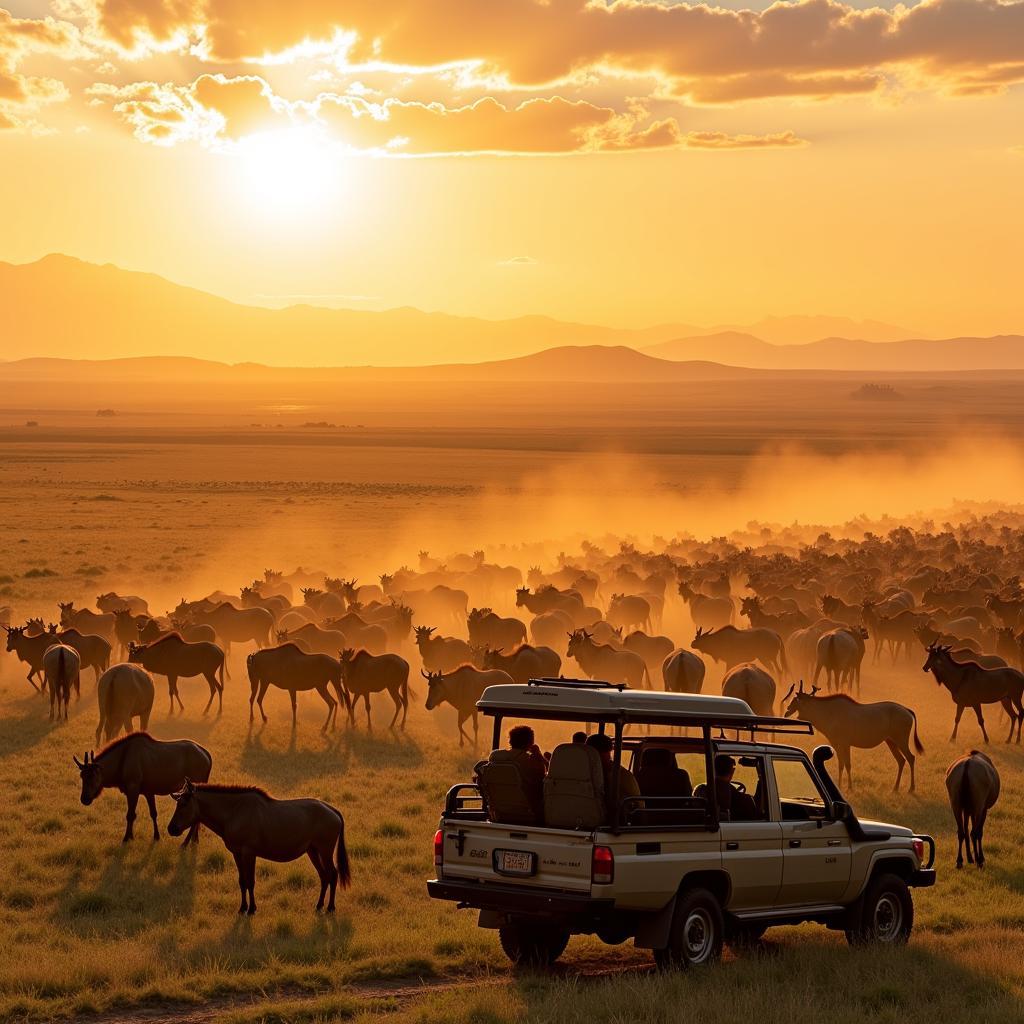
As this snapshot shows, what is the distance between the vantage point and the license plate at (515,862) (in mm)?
12250

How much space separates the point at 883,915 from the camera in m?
14.7

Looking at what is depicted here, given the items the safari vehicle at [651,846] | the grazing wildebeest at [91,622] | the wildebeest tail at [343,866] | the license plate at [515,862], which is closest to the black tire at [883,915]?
the safari vehicle at [651,846]

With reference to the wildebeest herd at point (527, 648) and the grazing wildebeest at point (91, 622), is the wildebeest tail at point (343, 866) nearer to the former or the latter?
the wildebeest herd at point (527, 648)

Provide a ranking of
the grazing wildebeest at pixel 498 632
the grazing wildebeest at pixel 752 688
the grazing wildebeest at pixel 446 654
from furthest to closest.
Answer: the grazing wildebeest at pixel 498 632, the grazing wildebeest at pixel 446 654, the grazing wildebeest at pixel 752 688

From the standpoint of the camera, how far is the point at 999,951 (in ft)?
45.8

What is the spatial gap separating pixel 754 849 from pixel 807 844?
2.50ft

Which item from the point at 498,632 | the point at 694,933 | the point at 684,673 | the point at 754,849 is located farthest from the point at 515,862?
the point at 498,632

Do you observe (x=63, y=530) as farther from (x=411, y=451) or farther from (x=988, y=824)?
(x=411, y=451)

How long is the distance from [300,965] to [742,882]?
4.11 meters

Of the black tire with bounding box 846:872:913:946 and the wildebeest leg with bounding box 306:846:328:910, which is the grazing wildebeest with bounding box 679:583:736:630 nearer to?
the black tire with bounding box 846:872:913:946

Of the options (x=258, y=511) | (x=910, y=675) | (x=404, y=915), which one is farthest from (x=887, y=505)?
(x=404, y=915)

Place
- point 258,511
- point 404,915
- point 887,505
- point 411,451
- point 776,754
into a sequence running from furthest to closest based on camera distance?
A: 1. point 411,451
2. point 887,505
3. point 258,511
4. point 404,915
5. point 776,754

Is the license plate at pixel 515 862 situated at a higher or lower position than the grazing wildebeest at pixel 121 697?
lower

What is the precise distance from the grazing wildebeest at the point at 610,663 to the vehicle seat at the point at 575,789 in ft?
51.8
